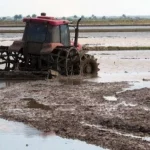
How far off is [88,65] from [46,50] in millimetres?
3173

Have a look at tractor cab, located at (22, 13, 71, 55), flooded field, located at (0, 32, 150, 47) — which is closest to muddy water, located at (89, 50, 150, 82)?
tractor cab, located at (22, 13, 71, 55)

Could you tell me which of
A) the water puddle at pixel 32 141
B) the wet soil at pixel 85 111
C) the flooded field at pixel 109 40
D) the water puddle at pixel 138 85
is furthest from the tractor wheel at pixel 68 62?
the flooded field at pixel 109 40

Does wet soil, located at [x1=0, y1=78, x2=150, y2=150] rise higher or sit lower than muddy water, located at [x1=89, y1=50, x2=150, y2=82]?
higher

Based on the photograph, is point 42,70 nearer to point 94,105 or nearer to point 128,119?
point 94,105

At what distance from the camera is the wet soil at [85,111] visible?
32.7ft

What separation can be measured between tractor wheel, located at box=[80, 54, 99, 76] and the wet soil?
3.87 m

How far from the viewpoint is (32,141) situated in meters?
9.72

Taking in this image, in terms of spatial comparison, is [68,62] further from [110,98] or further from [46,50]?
[110,98]

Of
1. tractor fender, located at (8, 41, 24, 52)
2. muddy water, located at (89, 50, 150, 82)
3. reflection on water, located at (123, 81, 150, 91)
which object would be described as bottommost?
muddy water, located at (89, 50, 150, 82)

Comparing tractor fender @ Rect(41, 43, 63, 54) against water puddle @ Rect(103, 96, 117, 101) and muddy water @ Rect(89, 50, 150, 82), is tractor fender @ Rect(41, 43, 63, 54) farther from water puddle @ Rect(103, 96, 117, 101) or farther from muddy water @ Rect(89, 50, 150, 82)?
water puddle @ Rect(103, 96, 117, 101)

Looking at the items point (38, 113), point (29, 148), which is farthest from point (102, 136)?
point (38, 113)

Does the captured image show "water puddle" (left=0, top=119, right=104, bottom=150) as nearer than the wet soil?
Yes

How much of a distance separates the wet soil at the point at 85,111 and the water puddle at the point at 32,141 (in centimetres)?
27

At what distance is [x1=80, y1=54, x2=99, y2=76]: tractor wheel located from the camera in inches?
864
